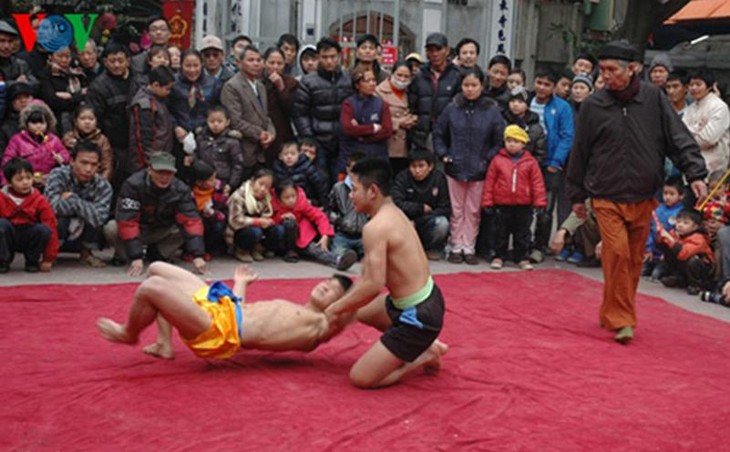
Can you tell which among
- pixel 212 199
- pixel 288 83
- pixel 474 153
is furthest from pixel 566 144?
pixel 212 199

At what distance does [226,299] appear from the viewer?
4.54 m

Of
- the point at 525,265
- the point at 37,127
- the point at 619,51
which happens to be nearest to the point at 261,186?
the point at 37,127

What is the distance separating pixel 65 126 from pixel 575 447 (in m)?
5.26

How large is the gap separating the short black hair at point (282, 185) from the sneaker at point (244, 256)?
53 centimetres

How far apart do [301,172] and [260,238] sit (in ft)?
2.33

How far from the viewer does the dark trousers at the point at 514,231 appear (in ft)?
26.2

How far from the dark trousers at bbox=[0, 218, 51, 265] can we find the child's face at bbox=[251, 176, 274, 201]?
1.61 metres

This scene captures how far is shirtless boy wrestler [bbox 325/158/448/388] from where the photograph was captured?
439 centimetres

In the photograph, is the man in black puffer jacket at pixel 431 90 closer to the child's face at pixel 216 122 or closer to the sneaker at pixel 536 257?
Result: the sneaker at pixel 536 257

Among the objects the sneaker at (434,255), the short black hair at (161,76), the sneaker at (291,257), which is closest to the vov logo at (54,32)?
the short black hair at (161,76)

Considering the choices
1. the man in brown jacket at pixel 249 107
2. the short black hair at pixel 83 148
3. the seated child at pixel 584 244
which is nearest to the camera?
the short black hair at pixel 83 148

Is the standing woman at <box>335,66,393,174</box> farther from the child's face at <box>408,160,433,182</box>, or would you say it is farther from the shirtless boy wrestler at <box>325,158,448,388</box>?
the shirtless boy wrestler at <box>325,158,448,388</box>

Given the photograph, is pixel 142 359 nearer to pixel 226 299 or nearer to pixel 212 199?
pixel 226 299

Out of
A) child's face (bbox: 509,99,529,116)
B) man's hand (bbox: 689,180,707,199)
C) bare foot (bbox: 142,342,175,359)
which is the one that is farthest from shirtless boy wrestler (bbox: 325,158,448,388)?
child's face (bbox: 509,99,529,116)
